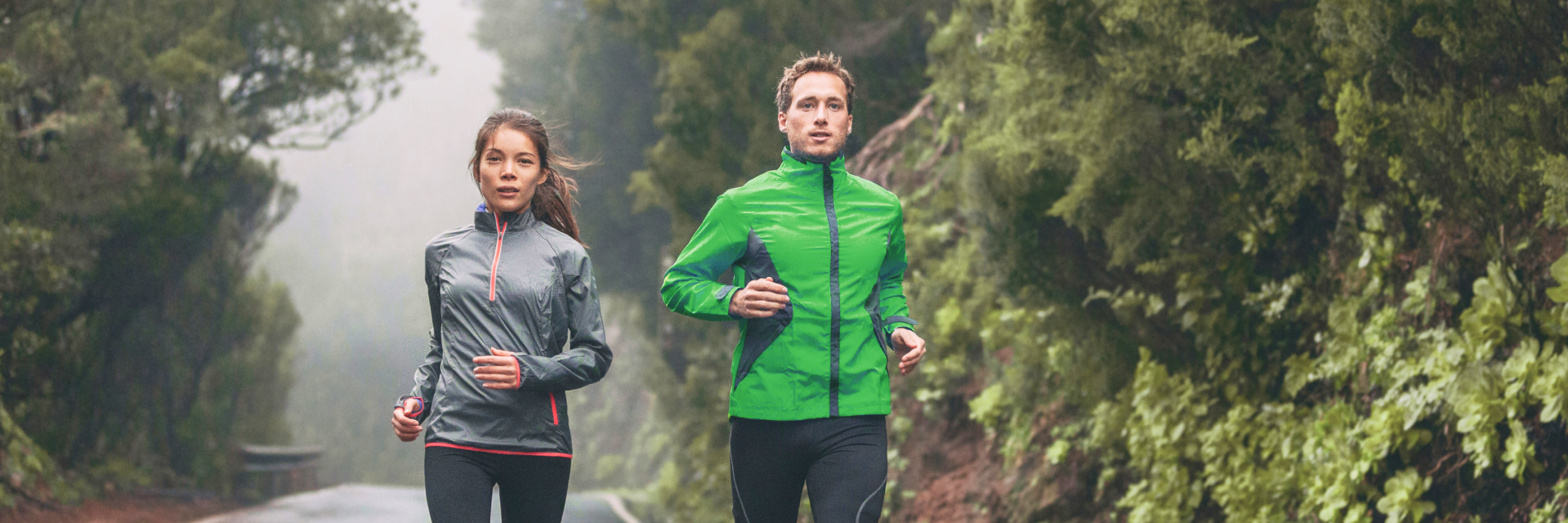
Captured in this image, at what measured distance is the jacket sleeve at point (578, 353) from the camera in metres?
4.16

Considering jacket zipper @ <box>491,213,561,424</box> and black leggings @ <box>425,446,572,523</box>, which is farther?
jacket zipper @ <box>491,213,561,424</box>

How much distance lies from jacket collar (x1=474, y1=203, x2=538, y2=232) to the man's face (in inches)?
33.7

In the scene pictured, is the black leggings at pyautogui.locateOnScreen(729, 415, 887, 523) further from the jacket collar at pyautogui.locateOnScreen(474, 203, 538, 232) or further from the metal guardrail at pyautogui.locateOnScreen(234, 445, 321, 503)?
the metal guardrail at pyautogui.locateOnScreen(234, 445, 321, 503)

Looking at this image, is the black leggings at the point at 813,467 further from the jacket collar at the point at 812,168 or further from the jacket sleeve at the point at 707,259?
the jacket collar at the point at 812,168

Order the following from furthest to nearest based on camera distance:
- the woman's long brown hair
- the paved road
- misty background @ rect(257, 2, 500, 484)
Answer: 1. misty background @ rect(257, 2, 500, 484)
2. the paved road
3. the woman's long brown hair

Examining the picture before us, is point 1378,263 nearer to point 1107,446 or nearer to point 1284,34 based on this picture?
point 1284,34

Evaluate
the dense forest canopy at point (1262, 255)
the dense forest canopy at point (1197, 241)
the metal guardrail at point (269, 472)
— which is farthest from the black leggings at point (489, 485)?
the metal guardrail at point (269, 472)

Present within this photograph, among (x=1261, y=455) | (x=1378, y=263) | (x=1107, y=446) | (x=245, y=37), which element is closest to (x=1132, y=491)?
(x=1107, y=446)

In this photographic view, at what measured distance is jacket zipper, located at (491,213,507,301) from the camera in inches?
169

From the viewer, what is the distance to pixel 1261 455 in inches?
273

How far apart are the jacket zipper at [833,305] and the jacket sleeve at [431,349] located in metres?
1.17

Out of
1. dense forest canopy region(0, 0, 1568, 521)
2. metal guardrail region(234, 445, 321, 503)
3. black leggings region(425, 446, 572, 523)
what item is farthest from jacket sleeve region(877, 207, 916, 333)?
metal guardrail region(234, 445, 321, 503)

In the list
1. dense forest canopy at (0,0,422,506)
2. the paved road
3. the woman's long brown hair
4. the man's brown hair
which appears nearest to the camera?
the man's brown hair

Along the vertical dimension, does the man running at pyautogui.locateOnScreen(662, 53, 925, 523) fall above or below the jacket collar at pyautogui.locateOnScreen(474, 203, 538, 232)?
below
